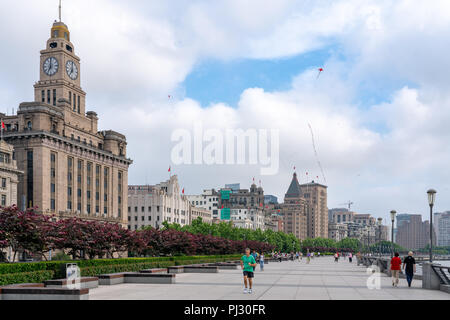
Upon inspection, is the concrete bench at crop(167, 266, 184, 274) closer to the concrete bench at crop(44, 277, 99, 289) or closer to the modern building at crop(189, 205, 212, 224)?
the concrete bench at crop(44, 277, 99, 289)

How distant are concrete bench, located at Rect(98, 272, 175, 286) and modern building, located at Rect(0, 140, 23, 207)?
5399 centimetres

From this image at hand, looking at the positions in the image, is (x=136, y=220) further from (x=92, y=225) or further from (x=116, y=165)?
(x=92, y=225)

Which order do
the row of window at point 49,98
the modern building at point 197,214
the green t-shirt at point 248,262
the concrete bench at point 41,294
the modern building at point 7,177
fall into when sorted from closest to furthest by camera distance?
1. the concrete bench at point 41,294
2. the green t-shirt at point 248,262
3. the modern building at point 7,177
4. the row of window at point 49,98
5. the modern building at point 197,214

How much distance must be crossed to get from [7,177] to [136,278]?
56919 millimetres

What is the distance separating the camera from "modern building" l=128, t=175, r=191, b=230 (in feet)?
471

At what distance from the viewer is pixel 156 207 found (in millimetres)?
143625

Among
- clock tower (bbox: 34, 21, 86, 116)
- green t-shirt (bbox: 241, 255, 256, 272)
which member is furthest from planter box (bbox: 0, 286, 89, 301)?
clock tower (bbox: 34, 21, 86, 116)

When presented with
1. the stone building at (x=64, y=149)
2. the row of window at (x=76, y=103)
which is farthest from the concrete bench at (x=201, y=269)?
the row of window at (x=76, y=103)

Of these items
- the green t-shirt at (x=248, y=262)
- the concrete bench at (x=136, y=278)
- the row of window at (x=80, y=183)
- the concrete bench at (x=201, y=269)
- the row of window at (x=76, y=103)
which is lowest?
the concrete bench at (x=201, y=269)

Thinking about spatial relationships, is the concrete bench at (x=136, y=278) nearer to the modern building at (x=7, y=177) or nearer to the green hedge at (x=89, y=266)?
the green hedge at (x=89, y=266)

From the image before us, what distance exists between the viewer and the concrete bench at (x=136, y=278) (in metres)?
27.8

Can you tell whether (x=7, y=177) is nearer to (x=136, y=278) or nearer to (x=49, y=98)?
(x=49, y=98)
